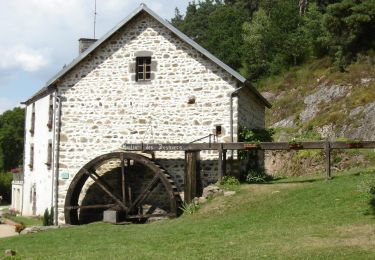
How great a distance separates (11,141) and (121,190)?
39046 mm

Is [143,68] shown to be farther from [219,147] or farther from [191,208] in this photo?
[191,208]

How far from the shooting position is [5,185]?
42875mm

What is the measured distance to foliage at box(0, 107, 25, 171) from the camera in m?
54.0

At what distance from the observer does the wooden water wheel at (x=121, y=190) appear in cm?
1723

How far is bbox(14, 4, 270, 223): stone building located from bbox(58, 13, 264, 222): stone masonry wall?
3cm

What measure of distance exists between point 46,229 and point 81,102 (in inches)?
197

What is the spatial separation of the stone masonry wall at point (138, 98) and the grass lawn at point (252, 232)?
10.8 feet

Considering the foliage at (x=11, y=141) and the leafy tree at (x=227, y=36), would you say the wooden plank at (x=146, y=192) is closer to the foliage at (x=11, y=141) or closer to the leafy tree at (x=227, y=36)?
the leafy tree at (x=227, y=36)

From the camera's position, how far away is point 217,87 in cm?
1761

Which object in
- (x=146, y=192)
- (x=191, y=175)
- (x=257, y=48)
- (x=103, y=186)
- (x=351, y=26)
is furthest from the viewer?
(x=257, y=48)

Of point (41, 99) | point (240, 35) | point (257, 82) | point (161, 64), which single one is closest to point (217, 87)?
point (161, 64)

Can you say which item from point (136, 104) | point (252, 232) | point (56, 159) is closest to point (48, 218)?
point (56, 159)

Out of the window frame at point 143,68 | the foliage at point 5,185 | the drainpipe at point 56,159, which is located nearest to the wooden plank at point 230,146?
the window frame at point 143,68

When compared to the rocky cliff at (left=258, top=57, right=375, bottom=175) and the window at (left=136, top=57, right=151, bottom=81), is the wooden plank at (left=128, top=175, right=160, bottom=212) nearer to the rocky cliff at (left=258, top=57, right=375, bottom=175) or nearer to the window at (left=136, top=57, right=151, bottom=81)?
the window at (left=136, top=57, right=151, bottom=81)
